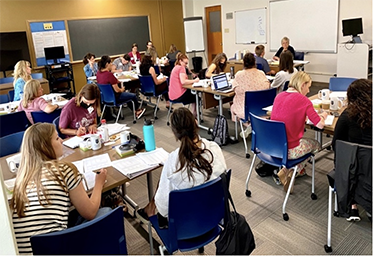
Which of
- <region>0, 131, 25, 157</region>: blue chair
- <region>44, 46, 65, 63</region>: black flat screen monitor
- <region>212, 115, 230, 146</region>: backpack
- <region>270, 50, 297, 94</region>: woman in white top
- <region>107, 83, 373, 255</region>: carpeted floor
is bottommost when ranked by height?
<region>107, 83, 373, 255</region>: carpeted floor

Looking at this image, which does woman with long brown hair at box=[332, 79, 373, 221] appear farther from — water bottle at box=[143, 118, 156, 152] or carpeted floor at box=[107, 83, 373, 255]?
water bottle at box=[143, 118, 156, 152]

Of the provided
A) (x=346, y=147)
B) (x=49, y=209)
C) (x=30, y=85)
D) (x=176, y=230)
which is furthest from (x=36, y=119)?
(x=346, y=147)

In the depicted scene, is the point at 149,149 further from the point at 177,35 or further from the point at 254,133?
the point at 177,35

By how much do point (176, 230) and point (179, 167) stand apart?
341mm

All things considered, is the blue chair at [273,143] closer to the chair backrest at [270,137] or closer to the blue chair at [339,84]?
the chair backrest at [270,137]

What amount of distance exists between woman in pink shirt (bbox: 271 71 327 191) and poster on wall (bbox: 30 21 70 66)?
6705 millimetres

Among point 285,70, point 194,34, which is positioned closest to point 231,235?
point 285,70

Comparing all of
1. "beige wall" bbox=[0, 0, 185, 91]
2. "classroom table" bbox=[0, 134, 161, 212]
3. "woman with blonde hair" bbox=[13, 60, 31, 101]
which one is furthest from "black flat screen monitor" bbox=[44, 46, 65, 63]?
"classroom table" bbox=[0, 134, 161, 212]

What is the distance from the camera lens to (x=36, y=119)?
3594 millimetres

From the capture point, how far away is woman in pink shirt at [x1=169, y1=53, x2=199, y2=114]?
4.94 m

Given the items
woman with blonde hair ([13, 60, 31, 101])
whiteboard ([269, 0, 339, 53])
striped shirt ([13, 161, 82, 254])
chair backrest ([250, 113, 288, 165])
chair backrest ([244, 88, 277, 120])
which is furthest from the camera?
whiteboard ([269, 0, 339, 53])

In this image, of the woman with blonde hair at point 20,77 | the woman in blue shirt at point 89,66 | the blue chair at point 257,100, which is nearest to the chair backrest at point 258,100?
the blue chair at point 257,100

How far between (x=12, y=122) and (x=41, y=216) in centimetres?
222

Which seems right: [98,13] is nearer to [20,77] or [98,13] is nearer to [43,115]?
[20,77]
